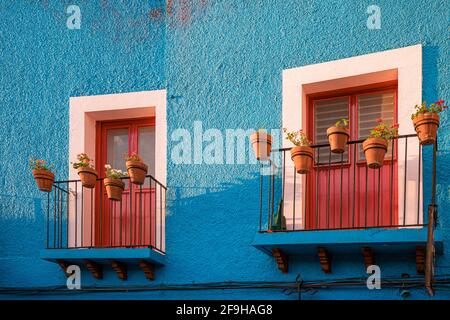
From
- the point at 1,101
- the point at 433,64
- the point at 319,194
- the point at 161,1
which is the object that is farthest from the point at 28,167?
the point at 433,64

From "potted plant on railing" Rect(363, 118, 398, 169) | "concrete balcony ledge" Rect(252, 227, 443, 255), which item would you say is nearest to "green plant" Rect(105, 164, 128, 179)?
"concrete balcony ledge" Rect(252, 227, 443, 255)

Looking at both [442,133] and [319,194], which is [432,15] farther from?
[319,194]

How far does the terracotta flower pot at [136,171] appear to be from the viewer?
10844 mm

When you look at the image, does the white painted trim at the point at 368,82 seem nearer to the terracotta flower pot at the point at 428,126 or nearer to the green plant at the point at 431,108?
the green plant at the point at 431,108

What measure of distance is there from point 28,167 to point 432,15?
17.0 ft

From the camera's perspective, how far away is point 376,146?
975cm

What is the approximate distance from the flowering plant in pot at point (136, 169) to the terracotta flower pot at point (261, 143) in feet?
4.33

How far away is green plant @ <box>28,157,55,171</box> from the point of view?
11.3 meters

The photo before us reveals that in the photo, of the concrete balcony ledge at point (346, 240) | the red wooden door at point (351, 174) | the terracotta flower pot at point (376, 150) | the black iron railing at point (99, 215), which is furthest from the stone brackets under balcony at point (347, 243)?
the black iron railing at point (99, 215)

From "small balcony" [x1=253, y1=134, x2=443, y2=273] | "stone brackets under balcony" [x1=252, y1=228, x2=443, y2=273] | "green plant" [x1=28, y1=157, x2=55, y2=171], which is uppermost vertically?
"green plant" [x1=28, y1=157, x2=55, y2=171]

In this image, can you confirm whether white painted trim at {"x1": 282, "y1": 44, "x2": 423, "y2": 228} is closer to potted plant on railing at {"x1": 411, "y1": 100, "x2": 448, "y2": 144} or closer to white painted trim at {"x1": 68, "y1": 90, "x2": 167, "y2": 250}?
potted plant on railing at {"x1": 411, "y1": 100, "x2": 448, "y2": 144}

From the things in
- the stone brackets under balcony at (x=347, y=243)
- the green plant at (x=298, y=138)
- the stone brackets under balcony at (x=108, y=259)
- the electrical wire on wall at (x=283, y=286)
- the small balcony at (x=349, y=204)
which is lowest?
the electrical wire on wall at (x=283, y=286)

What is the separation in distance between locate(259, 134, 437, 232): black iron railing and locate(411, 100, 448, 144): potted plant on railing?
277mm

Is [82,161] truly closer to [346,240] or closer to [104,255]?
[104,255]
